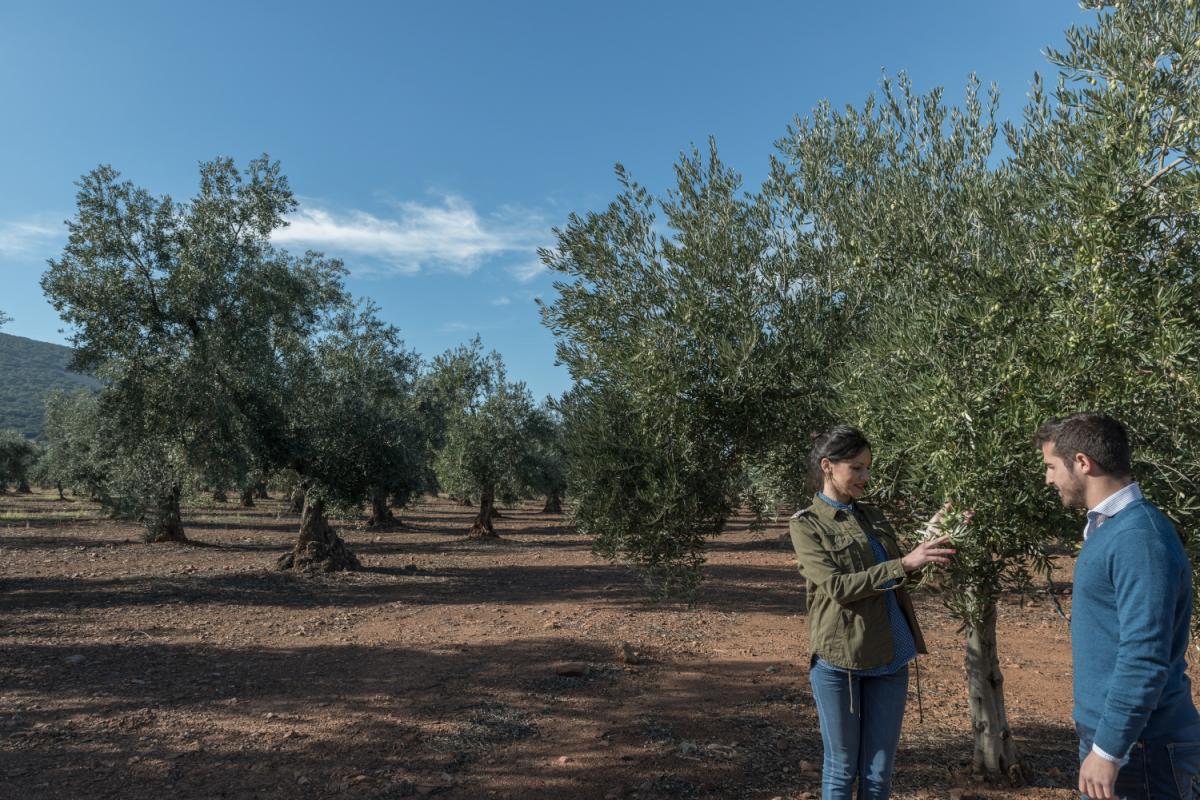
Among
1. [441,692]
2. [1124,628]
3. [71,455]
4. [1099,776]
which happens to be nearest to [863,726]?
[1099,776]

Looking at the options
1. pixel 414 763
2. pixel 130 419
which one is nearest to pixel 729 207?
pixel 414 763

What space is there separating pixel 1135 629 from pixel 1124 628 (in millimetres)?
47

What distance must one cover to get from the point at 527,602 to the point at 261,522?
2453 cm

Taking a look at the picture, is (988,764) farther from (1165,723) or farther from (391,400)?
(391,400)

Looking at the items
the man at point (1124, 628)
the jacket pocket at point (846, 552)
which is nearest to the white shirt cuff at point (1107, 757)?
the man at point (1124, 628)

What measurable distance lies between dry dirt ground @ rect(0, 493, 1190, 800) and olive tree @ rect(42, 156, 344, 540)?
12.1 ft

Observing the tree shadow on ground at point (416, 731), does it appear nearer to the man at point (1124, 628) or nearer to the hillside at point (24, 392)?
the man at point (1124, 628)

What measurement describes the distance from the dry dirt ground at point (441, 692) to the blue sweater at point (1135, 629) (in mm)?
3805

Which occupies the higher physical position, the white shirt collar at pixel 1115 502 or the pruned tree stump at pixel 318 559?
the white shirt collar at pixel 1115 502

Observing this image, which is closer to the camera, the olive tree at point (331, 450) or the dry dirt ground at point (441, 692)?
the dry dirt ground at point (441, 692)

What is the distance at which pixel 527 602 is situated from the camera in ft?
51.9

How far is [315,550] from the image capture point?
1950 cm

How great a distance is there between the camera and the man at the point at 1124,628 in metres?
2.51

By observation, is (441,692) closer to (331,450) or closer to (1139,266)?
(1139,266)
